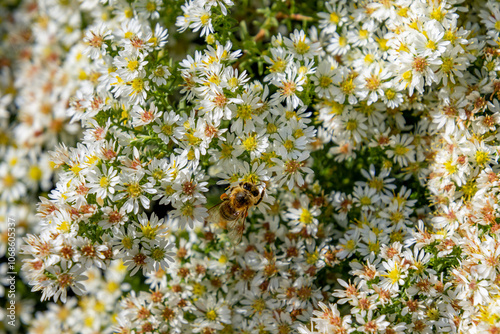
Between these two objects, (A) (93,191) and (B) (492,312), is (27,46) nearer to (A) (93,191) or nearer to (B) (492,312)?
(A) (93,191)

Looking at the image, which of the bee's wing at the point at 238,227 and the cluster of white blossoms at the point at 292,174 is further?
the bee's wing at the point at 238,227

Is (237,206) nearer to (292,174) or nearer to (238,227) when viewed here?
(238,227)

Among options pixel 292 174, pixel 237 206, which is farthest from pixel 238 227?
pixel 292 174

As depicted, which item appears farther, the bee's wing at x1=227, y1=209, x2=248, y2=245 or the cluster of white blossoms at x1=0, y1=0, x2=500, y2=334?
the bee's wing at x1=227, y1=209, x2=248, y2=245
